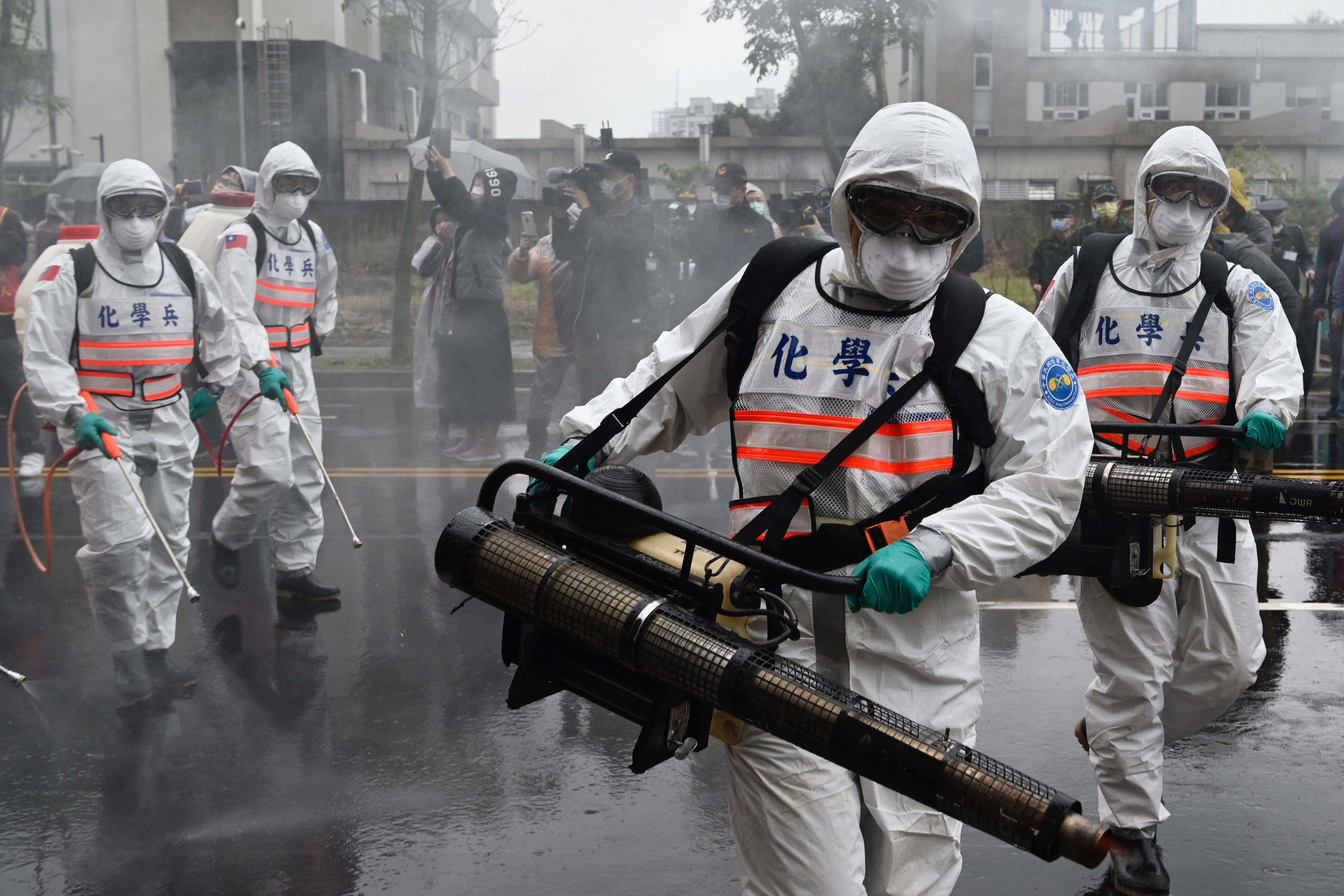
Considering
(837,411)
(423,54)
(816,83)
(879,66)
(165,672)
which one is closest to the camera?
(837,411)

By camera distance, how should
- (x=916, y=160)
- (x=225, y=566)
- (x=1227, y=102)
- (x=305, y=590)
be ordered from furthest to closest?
(x=1227, y=102)
(x=225, y=566)
(x=305, y=590)
(x=916, y=160)

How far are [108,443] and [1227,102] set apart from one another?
3686 cm

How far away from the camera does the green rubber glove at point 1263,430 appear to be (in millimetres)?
3672

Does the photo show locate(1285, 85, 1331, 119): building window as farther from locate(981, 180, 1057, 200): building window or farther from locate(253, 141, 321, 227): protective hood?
locate(253, 141, 321, 227): protective hood

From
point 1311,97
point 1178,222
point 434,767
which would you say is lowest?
point 434,767

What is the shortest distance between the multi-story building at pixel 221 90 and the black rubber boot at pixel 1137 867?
22.4 m

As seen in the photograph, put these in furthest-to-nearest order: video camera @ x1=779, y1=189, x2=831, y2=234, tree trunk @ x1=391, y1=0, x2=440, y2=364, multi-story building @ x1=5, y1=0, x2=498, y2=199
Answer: multi-story building @ x1=5, y1=0, x2=498, y2=199 < tree trunk @ x1=391, y1=0, x2=440, y2=364 < video camera @ x1=779, y1=189, x2=831, y2=234

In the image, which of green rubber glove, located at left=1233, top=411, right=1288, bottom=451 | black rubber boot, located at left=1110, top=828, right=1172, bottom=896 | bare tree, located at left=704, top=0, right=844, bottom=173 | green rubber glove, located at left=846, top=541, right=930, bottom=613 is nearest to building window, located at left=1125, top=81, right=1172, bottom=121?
bare tree, located at left=704, top=0, right=844, bottom=173

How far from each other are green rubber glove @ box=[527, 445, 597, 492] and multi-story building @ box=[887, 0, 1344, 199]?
14588 millimetres

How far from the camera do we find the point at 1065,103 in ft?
123

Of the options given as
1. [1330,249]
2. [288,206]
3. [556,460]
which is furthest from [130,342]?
[1330,249]

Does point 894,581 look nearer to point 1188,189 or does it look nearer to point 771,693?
point 771,693

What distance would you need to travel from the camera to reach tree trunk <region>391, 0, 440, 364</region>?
15.8 meters

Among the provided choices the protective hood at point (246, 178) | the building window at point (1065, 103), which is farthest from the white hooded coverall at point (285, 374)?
the building window at point (1065, 103)
